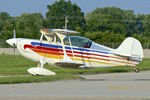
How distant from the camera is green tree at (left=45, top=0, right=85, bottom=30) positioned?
142875mm

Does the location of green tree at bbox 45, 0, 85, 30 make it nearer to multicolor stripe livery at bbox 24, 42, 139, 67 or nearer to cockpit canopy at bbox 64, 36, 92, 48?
multicolor stripe livery at bbox 24, 42, 139, 67

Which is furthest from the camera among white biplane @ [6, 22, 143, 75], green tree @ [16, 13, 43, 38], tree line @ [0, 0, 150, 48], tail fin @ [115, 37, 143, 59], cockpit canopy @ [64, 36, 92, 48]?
tree line @ [0, 0, 150, 48]

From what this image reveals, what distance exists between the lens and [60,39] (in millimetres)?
29484

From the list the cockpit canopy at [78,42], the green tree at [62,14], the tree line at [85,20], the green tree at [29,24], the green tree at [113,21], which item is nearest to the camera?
the cockpit canopy at [78,42]

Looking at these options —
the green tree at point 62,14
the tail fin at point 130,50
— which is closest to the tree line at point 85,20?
the green tree at point 62,14

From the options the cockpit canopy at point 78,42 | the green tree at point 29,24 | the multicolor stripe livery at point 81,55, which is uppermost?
the green tree at point 29,24

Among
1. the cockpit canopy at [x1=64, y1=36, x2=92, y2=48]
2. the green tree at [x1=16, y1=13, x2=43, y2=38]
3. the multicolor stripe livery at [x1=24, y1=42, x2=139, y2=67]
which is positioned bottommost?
the multicolor stripe livery at [x1=24, y1=42, x2=139, y2=67]

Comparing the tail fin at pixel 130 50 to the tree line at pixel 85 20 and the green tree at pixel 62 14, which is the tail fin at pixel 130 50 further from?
the green tree at pixel 62 14

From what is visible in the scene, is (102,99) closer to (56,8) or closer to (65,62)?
(65,62)

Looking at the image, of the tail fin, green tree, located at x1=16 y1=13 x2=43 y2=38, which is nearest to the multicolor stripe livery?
the tail fin

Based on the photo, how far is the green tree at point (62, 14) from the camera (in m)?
143

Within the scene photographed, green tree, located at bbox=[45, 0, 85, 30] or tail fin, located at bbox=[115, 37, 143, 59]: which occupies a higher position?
green tree, located at bbox=[45, 0, 85, 30]

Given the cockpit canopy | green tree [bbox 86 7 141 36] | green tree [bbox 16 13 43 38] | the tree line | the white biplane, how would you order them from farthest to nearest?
green tree [bbox 86 7 141 36] < the tree line < green tree [bbox 16 13 43 38] < the cockpit canopy < the white biplane

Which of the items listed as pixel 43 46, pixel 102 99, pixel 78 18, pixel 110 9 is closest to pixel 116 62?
pixel 43 46
